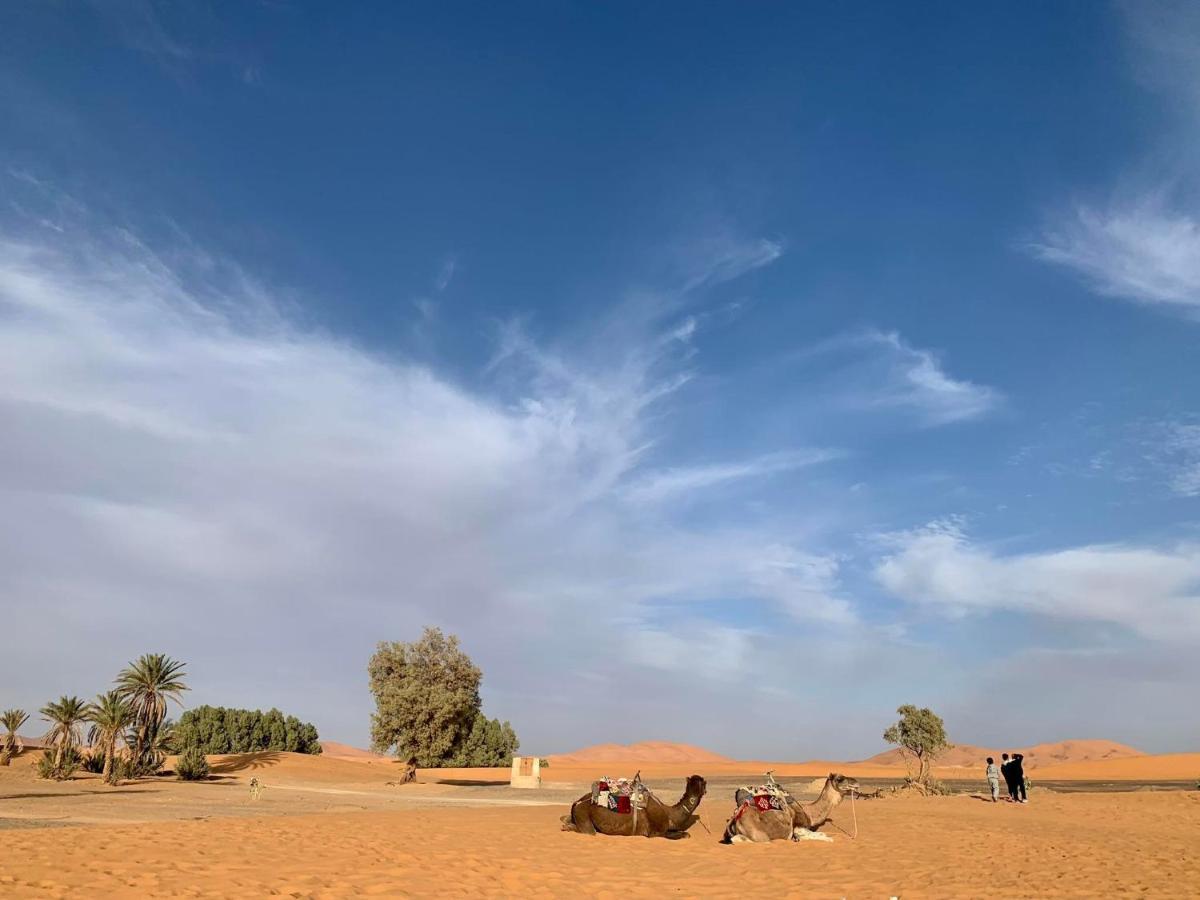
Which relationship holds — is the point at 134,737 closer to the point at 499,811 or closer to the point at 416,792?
the point at 416,792

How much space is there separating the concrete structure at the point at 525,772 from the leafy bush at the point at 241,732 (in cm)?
4088

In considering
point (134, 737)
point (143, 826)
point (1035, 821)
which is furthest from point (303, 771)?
point (1035, 821)

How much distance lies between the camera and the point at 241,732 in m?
83.4

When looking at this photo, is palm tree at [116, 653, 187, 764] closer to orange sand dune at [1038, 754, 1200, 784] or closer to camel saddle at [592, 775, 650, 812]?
camel saddle at [592, 775, 650, 812]

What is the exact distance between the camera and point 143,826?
1755 cm

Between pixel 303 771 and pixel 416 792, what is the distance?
24636 millimetres

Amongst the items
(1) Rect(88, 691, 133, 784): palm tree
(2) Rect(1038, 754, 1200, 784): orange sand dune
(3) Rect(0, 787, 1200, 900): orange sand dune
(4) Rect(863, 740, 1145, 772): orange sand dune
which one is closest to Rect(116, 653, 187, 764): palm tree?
(1) Rect(88, 691, 133, 784): palm tree

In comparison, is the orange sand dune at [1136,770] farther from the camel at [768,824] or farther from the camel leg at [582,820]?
the camel leg at [582,820]

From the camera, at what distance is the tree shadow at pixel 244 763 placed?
2376 inches

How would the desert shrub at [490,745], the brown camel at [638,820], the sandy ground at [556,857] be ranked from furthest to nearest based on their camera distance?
the desert shrub at [490,745] → the brown camel at [638,820] → the sandy ground at [556,857]

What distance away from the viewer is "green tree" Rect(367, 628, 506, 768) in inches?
1890

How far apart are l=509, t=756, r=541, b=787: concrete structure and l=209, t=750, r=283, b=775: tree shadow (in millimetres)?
22051

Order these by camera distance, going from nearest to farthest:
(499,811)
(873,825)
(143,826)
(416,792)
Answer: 1. (143,826)
2. (873,825)
3. (499,811)
4. (416,792)

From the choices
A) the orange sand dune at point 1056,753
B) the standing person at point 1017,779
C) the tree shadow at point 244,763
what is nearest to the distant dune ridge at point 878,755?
the orange sand dune at point 1056,753
